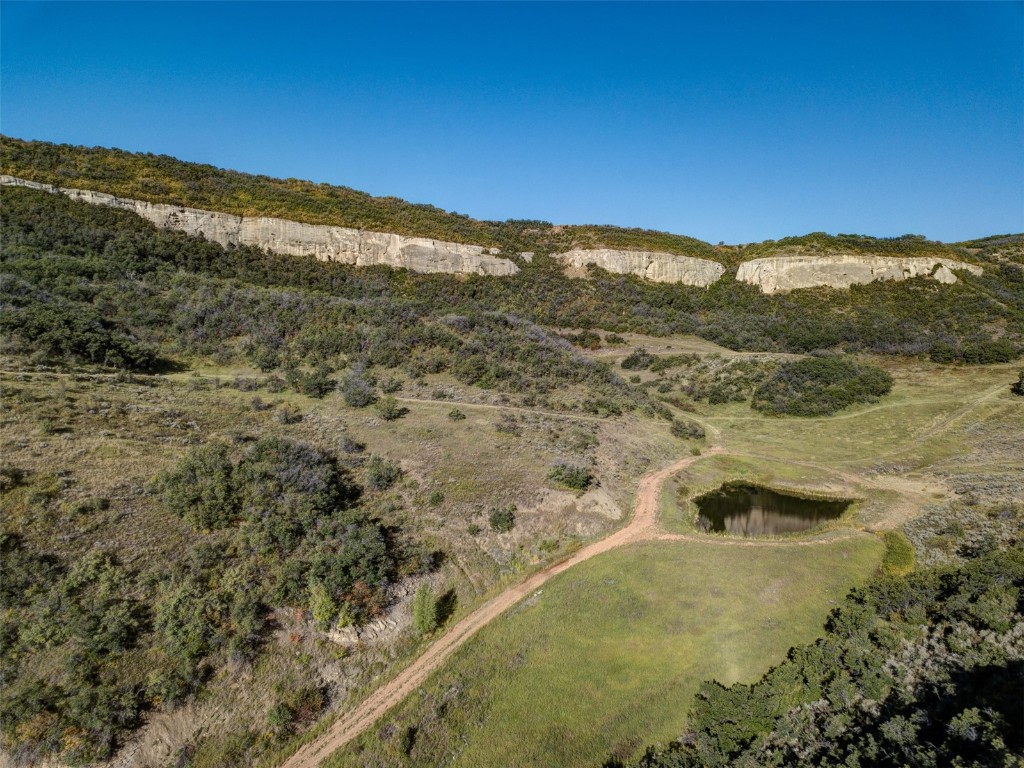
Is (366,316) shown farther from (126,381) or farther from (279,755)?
(279,755)

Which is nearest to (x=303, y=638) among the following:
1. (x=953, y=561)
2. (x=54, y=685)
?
(x=54, y=685)

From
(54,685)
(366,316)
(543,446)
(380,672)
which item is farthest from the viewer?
(366,316)

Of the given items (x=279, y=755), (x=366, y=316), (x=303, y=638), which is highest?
(x=366, y=316)

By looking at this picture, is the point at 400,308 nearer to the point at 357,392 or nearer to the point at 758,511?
the point at 357,392

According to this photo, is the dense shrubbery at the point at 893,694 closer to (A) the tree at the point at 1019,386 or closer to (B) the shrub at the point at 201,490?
(B) the shrub at the point at 201,490

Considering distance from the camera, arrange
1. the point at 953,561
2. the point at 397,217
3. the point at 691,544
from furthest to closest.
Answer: the point at 397,217, the point at 691,544, the point at 953,561

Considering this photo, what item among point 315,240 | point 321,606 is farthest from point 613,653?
point 315,240

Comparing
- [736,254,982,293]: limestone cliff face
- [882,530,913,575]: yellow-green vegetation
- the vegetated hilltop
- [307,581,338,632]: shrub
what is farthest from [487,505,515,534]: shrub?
[736,254,982,293]: limestone cliff face
